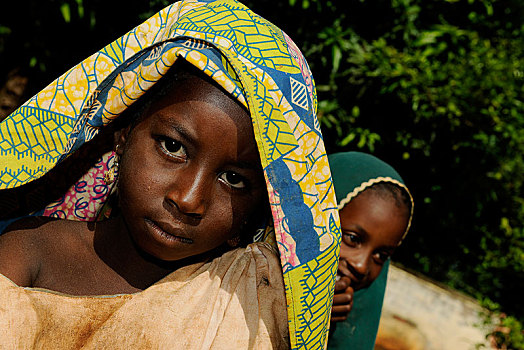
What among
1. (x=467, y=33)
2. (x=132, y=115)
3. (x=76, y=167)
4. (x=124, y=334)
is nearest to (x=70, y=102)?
(x=132, y=115)

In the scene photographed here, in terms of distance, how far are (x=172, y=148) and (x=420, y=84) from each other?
278cm

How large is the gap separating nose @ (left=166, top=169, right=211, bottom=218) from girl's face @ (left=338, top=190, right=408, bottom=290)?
3.43 ft

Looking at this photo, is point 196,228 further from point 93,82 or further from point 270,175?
point 93,82

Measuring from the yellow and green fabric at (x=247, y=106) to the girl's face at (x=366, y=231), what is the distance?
73 centimetres

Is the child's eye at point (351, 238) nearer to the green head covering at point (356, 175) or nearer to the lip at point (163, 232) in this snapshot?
the green head covering at point (356, 175)

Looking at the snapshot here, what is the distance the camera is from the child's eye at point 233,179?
140cm

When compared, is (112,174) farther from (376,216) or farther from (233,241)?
(376,216)

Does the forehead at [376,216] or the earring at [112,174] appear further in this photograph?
A: the forehead at [376,216]

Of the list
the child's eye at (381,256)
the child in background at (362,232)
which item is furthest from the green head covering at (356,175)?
the child's eye at (381,256)

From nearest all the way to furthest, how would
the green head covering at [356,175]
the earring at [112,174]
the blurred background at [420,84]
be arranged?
the earring at [112,174] < the green head covering at [356,175] < the blurred background at [420,84]

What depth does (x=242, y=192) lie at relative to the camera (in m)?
1.43

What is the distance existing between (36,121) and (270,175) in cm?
65

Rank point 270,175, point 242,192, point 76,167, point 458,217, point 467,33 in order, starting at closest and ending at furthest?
point 270,175, point 242,192, point 76,167, point 467,33, point 458,217

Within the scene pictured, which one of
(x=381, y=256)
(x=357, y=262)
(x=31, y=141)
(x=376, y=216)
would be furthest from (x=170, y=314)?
(x=381, y=256)
